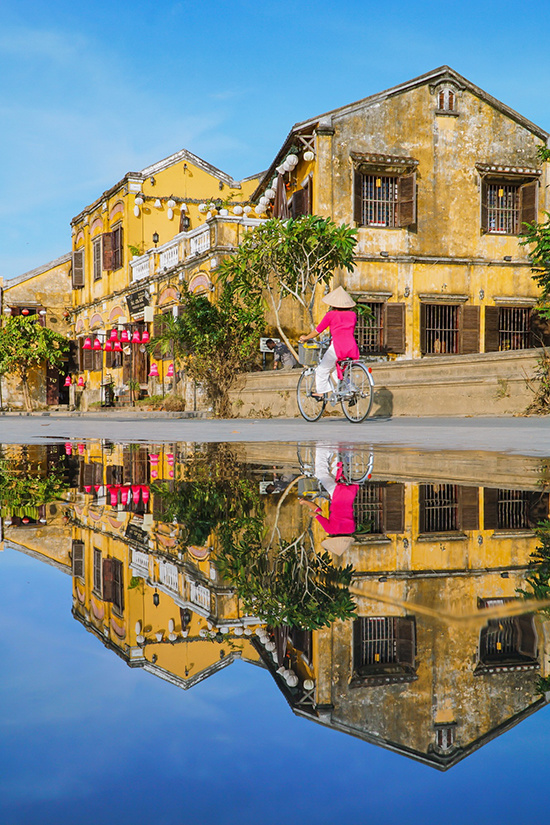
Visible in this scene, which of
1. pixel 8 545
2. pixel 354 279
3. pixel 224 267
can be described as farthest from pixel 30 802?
pixel 354 279

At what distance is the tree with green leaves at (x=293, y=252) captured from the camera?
15.1 meters

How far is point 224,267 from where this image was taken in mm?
16031

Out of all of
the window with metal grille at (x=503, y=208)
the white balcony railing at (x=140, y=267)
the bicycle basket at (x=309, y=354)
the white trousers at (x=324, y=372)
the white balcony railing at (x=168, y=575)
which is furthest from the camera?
the white balcony railing at (x=140, y=267)

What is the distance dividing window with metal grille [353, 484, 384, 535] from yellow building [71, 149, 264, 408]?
1922 cm

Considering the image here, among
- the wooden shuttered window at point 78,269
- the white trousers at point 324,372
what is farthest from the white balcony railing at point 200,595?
the wooden shuttered window at point 78,269

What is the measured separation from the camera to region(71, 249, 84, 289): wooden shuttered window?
103 ft

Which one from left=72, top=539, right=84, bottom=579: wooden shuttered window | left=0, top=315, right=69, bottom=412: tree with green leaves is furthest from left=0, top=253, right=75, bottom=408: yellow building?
left=72, top=539, right=84, bottom=579: wooden shuttered window

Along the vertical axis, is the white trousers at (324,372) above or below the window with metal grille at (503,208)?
below

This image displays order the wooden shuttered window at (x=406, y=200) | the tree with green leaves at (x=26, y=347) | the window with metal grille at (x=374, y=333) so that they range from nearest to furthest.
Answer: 1. the wooden shuttered window at (x=406, y=200)
2. the window with metal grille at (x=374, y=333)
3. the tree with green leaves at (x=26, y=347)

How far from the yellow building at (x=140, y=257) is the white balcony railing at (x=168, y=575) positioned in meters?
20.4

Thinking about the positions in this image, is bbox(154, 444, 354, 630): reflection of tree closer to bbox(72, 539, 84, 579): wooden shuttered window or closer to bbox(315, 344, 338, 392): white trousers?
bbox(72, 539, 84, 579): wooden shuttered window

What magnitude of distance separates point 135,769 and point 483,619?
613 mm

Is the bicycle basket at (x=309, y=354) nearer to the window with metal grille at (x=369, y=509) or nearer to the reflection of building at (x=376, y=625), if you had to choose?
the window with metal grille at (x=369, y=509)

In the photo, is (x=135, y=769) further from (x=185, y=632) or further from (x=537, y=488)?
(x=537, y=488)
